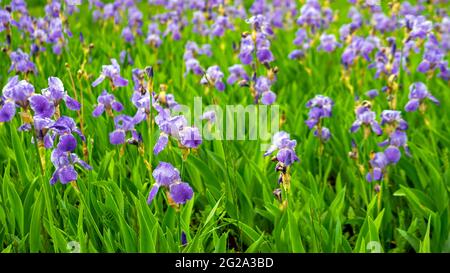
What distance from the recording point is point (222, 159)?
10.1ft

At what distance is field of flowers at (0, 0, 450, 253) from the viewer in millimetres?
2367

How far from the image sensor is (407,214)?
3203 mm

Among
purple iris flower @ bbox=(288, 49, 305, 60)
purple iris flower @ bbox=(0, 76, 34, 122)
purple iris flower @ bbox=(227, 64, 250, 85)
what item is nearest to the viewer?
purple iris flower @ bbox=(0, 76, 34, 122)

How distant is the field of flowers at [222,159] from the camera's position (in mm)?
2367

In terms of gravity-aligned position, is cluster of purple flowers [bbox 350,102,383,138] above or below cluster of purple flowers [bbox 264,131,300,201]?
above

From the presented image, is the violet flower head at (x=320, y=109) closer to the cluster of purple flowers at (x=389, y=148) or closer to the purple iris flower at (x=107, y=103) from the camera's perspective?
the cluster of purple flowers at (x=389, y=148)

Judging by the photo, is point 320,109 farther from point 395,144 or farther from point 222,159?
point 222,159

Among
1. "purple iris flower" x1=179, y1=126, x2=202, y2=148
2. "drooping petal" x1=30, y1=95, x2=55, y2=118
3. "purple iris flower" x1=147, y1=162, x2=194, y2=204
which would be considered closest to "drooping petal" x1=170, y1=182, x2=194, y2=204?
"purple iris flower" x1=147, y1=162, x2=194, y2=204

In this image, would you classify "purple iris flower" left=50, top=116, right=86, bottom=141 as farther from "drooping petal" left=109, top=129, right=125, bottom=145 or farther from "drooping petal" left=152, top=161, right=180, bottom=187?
"drooping petal" left=109, top=129, right=125, bottom=145

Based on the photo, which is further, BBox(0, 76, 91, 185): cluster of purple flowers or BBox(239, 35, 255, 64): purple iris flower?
BBox(239, 35, 255, 64): purple iris flower

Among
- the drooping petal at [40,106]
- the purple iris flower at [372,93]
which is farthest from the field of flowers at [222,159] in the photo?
the purple iris flower at [372,93]

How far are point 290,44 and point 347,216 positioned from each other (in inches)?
129
